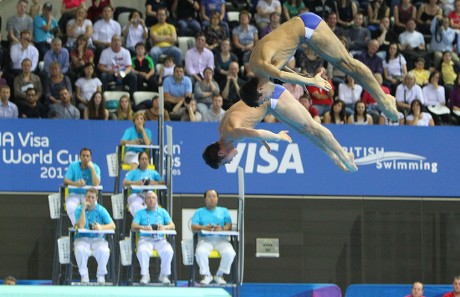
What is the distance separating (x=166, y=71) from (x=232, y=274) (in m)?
4.29

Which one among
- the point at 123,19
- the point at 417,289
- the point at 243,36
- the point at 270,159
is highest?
the point at 123,19

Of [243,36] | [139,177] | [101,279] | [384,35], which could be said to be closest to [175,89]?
[243,36]

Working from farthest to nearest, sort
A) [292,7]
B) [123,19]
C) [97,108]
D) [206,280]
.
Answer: [292,7]
[123,19]
[97,108]
[206,280]

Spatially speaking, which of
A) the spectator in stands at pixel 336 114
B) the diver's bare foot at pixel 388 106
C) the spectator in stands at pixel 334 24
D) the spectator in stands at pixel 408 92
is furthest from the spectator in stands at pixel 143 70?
the diver's bare foot at pixel 388 106

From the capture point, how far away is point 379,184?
19.4m

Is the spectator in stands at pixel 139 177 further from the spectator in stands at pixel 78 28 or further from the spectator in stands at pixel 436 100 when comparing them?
the spectator in stands at pixel 436 100

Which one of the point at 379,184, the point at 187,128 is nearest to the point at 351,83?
the point at 379,184

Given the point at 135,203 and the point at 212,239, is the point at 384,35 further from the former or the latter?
the point at 135,203

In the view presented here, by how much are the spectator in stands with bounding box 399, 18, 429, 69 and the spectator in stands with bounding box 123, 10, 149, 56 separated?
4858mm

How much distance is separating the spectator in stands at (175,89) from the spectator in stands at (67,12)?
259 cm

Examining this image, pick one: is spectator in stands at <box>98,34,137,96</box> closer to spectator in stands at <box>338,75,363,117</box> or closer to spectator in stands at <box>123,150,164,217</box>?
spectator in stands at <box>123,150,164,217</box>

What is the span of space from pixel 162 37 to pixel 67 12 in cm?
188

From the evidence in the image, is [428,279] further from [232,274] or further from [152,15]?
[152,15]

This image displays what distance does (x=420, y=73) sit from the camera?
2109 cm
